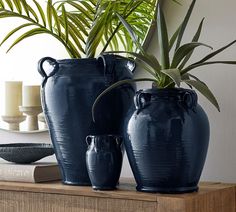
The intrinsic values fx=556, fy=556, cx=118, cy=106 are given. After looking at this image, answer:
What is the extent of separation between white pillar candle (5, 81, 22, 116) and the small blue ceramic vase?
1.52 feet

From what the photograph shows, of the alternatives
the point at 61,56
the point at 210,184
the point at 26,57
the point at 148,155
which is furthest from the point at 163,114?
the point at 26,57

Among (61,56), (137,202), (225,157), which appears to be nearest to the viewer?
(137,202)

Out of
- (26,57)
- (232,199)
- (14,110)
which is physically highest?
(26,57)

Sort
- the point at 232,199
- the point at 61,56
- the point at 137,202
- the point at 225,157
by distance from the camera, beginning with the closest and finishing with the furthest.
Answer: the point at 137,202
the point at 232,199
the point at 225,157
the point at 61,56

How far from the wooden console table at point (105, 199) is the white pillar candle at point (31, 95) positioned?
1.03 feet

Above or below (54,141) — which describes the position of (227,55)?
above

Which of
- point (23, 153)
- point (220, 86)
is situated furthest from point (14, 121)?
point (220, 86)

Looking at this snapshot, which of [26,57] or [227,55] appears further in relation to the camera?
[26,57]

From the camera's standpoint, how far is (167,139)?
2.86ft

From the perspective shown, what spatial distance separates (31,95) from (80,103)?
13.9 inches

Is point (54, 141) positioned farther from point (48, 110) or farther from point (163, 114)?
point (163, 114)

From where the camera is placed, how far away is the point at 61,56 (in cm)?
130

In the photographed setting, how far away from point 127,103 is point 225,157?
0.77ft

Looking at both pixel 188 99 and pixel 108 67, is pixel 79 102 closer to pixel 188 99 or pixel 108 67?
pixel 108 67
